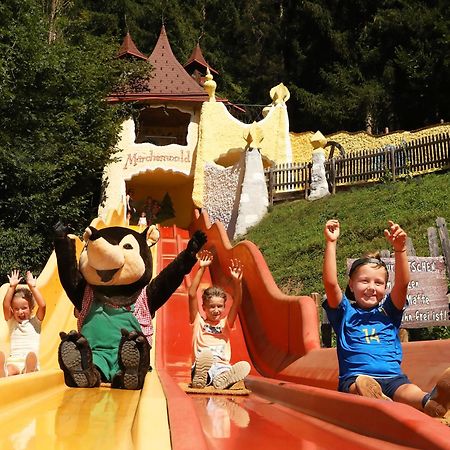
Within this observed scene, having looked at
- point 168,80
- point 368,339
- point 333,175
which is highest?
point 168,80

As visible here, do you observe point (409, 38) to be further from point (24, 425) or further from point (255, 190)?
point (24, 425)

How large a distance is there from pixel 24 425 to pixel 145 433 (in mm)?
731

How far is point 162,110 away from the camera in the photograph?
72.2 feet

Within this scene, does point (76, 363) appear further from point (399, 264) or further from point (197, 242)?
point (399, 264)

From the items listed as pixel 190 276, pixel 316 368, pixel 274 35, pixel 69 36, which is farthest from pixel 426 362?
pixel 274 35

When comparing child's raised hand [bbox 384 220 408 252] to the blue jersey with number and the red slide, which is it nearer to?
the blue jersey with number

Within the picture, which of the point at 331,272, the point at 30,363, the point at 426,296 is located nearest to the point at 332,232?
the point at 331,272

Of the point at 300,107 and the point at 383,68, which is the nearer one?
the point at 383,68

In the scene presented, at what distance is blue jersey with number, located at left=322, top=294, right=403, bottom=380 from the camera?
320cm

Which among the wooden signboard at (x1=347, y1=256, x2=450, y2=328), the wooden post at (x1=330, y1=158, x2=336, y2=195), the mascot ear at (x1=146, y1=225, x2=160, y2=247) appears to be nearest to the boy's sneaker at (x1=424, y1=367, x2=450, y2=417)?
A: the wooden signboard at (x1=347, y1=256, x2=450, y2=328)

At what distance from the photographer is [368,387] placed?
9.74 ft

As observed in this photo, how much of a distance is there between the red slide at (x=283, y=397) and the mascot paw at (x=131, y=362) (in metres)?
0.16

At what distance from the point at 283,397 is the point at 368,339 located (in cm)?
55

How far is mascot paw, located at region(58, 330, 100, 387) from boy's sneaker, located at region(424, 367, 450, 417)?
2.25 m
